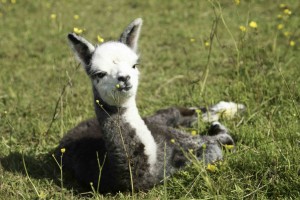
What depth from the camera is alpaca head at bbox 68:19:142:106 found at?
4.32 metres

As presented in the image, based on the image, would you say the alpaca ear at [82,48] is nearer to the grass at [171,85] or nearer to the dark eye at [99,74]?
the dark eye at [99,74]

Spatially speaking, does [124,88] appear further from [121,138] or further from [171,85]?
[171,85]

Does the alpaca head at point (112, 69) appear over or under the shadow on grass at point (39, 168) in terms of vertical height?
over

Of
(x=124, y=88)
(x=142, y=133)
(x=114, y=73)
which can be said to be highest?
(x=114, y=73)

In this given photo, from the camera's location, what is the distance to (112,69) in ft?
14.3

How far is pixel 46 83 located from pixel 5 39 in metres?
2.31

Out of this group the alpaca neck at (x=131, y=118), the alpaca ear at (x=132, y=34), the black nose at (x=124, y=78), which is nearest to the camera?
the black nose at (x=124, y=78)

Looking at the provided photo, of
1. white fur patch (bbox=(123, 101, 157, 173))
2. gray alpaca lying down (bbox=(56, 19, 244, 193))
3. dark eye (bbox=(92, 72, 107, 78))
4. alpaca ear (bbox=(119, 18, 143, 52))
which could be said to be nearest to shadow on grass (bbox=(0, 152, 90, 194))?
gray alpaca lying down (bbox=(56, 19, 244, 193))

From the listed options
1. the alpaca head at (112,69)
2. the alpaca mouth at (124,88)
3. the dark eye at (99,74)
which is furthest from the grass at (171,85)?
the alpaca mouth at (124,88)

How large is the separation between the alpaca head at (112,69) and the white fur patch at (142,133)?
0.11 m

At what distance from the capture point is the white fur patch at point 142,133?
455 centimetres

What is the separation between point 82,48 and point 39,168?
4.63 ft

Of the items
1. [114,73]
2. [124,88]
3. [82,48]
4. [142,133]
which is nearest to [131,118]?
[142,133]

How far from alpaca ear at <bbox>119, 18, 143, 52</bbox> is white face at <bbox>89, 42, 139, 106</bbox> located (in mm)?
278
